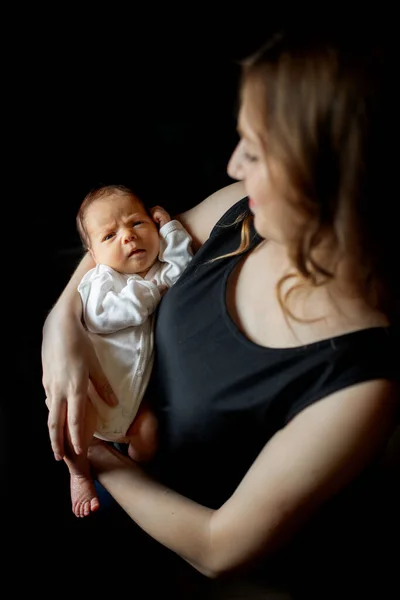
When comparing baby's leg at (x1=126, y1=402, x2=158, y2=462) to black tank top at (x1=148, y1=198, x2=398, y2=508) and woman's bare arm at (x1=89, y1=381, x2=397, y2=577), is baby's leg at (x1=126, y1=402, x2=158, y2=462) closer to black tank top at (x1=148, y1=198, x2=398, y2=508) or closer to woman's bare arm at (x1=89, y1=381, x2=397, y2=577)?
black tank top at (x1=148, y1=198, x2=398, y2=508)

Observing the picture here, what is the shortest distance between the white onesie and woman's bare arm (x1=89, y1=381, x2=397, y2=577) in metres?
0.22

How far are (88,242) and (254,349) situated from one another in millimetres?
479

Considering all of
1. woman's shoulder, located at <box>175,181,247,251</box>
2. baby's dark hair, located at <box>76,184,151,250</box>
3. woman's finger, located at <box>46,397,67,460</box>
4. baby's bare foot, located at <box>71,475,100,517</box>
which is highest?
baby's dark hair, located at <box>76,184,151,250</box>

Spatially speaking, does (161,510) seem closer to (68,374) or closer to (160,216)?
(68,374)

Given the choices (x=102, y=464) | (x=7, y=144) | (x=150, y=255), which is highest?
(x=7, y=144)

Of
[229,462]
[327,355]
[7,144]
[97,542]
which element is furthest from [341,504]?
[7,144]

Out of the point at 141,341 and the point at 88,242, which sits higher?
the point at 88,242

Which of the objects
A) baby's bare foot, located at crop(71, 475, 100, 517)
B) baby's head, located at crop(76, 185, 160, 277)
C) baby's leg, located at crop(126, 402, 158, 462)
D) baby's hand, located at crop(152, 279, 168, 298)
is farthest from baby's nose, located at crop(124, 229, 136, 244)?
baby's bare foot, located at crop(71, 475, 100, 517)

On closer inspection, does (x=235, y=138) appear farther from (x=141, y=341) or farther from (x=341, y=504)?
(x=341, y=504)

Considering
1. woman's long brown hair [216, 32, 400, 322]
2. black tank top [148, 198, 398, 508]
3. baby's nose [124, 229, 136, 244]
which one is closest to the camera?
woman's long brown hair [216, 32, 400, 322]

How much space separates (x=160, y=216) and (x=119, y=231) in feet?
0.38

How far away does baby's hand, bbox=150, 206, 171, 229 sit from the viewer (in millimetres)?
1125

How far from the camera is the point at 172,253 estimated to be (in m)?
1.08

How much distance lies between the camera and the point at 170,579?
1.05 m
